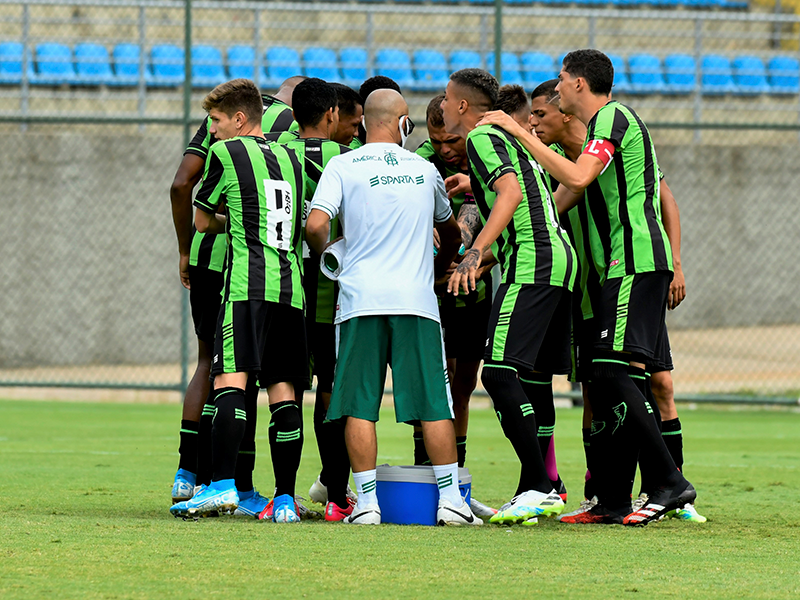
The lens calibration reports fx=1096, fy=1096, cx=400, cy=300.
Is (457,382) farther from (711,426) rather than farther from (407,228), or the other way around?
(711,426)

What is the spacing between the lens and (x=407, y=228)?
4980mm

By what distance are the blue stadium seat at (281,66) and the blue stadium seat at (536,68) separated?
364cm

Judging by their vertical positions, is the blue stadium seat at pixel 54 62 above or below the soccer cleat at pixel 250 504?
above

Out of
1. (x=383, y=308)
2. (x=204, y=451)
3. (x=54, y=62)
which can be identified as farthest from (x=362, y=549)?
(x=54, y=62)

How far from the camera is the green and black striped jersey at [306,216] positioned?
539 centimetres

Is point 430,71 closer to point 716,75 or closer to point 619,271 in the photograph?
point 716,75

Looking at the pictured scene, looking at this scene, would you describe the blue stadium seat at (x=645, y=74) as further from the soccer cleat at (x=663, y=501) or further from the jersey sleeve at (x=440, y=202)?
the soccer cleat at (x=663, y=501)

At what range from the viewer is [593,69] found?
5.12 m

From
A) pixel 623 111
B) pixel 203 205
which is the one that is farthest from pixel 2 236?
pixel 623 111

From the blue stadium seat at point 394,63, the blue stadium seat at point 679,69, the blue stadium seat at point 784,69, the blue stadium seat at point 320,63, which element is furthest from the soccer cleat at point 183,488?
the blue stadium seat at point 784,69

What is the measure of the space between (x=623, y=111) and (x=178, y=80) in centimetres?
1293

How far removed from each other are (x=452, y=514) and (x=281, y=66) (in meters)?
13.1

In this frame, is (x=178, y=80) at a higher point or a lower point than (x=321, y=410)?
higher

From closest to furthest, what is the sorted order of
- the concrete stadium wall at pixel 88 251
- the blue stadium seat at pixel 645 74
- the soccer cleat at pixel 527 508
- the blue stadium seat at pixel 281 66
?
the soccer cleat at pixel 527 508 < the concrete stadium wall at pixel 88 251 < the blue stadium seat at pixel 281 66 < the blue stadium seat at pixel 645 74
